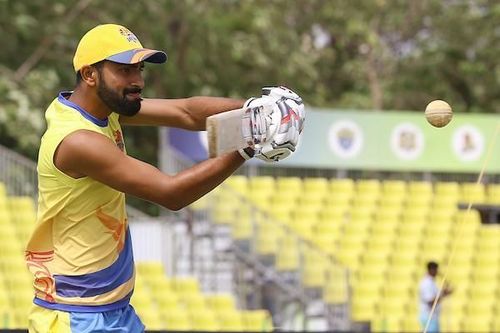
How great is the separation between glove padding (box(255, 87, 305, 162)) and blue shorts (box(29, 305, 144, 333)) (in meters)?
0.94

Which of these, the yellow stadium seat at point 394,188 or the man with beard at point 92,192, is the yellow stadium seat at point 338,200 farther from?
the man with beard at point 92,192

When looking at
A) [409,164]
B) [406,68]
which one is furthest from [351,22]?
[409,164]

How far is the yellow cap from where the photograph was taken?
4.37 metres

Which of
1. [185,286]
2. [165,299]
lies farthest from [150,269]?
[165,299]

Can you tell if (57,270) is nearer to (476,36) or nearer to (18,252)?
(18,252)

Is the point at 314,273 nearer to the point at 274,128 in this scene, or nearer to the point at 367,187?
the point at 367,187

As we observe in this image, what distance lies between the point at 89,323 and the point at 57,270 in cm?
22

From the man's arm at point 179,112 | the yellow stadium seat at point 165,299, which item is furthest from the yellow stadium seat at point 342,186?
the man's arm at point 179,112

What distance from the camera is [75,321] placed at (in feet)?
14.9

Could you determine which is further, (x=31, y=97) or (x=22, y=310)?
(x=31, y=97)

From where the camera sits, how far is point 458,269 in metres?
17.6

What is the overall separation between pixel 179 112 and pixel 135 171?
0.89 m

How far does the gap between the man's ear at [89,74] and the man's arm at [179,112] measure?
55cm

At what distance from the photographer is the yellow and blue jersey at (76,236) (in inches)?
176
